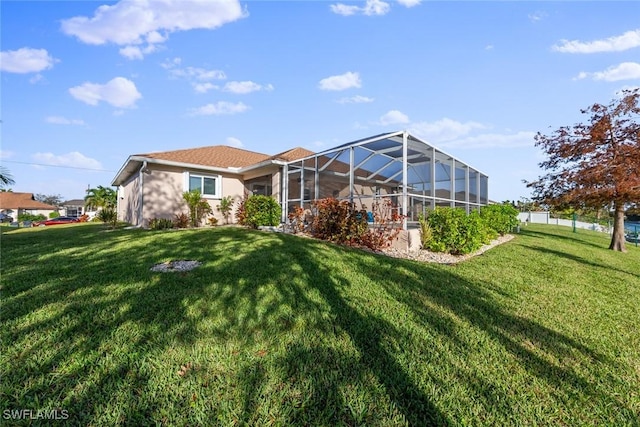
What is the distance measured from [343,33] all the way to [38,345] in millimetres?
11066

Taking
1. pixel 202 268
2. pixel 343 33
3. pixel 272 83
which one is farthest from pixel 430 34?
pixel 202 268

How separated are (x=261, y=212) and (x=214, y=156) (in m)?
6.11

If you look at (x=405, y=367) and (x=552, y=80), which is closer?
(x=405, y=367)

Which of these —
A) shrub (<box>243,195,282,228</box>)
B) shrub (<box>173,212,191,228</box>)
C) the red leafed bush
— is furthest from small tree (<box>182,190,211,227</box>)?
the red leafed bush

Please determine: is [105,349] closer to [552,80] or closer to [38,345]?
[38,345]

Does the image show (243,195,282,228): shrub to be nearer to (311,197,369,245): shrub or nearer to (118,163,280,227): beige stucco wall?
(118,163,280,227): beige stucco wall

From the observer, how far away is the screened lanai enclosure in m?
9.92

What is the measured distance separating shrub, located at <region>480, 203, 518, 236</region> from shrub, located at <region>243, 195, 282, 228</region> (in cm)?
831

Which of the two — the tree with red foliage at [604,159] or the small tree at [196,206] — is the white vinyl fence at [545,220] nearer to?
the tree with red foliage at [604,159]

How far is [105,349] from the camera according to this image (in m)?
2.40

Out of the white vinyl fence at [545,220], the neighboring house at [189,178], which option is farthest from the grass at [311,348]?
the white vinyl fence at [545,220]

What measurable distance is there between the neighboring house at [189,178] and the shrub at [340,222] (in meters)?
4.20

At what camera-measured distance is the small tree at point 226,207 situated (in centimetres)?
1392

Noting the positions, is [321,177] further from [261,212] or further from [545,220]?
[545,220]
